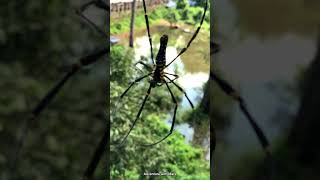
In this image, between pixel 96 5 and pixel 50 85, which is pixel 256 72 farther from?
pixel 50 85

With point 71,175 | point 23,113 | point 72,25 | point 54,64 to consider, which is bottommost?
point 71,175

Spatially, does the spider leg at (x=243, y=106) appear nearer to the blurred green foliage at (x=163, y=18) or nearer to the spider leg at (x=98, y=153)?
the blurred green foliage at (x=163, y=18)

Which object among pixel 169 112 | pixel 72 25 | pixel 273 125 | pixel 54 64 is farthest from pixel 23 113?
pixel 273 125

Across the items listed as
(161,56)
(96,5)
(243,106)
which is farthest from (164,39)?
(243,106)

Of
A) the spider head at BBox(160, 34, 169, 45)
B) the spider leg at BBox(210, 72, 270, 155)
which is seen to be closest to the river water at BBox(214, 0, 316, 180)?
the spider leg at BBox(210, 72, 270, 155)

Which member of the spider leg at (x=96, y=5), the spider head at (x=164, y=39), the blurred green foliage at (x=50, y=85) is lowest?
the blurred green foliage at (x=50, y=85)

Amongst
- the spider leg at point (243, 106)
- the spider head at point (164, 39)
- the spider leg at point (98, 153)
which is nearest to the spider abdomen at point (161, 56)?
the spider head at point (164, 39)

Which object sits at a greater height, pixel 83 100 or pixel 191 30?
pixel 191 30

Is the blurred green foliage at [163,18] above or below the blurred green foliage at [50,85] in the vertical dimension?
above

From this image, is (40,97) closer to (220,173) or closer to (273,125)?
(220,173)
